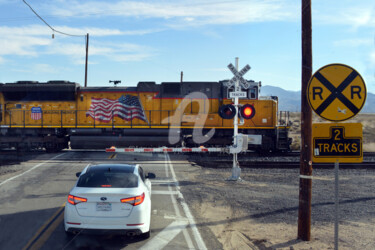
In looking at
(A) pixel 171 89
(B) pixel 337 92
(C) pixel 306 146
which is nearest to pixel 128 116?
(A) pixel 171 89

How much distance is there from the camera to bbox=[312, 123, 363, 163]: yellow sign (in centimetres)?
570

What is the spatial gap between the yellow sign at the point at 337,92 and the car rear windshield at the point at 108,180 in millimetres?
3588

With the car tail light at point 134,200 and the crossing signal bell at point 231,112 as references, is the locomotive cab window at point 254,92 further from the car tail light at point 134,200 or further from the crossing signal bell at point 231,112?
the car tail light at point 134,200

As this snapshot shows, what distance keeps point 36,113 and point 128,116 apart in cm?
565

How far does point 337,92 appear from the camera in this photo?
18.1ft

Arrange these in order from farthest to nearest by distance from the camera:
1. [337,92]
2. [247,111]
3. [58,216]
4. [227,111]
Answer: [227,111] < [247,111] < [58,216] < [337,92]

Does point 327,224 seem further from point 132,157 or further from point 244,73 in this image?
point 132,157

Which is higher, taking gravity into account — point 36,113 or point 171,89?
point 171,89

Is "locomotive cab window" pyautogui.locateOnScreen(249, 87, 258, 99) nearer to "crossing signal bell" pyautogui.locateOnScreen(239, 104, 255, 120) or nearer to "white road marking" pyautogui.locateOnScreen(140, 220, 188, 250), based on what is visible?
"crossing signal bell" pyautogui.locateOnScreen(239, 104, 255, 120)

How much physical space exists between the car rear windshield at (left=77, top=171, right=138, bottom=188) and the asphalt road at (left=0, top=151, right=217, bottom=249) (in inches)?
40.7

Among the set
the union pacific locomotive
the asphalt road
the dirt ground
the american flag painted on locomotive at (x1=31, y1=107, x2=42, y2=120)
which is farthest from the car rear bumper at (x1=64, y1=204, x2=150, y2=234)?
the american flag painted on locomotive at (x1=31, y1=107, x2=42, y2=120)

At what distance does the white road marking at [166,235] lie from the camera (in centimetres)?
649

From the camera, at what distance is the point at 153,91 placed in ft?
69.8

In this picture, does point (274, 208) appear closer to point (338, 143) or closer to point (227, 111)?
point (338, 143)
